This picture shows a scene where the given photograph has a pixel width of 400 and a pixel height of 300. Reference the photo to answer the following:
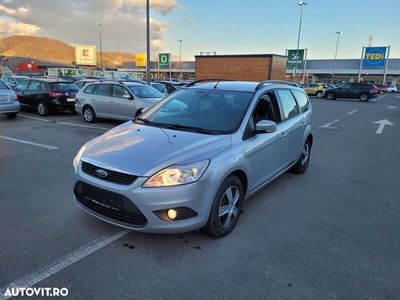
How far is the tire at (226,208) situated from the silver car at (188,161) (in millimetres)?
11

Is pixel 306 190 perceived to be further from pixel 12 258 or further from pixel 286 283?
pixel 12 258

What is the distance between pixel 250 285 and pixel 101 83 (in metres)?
10.4

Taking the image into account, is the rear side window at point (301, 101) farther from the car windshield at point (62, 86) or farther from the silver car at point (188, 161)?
the car windshield at point (62, 86)

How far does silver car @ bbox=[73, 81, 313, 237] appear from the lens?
3059 mm

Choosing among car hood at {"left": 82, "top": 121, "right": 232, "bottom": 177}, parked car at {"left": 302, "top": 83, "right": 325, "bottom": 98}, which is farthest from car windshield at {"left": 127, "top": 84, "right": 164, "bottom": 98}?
parked car at {"left": 302, "top": 83, "right": 325, "bottom": 98}

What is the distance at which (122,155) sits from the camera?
330 cm

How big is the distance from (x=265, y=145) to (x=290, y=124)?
3.53ft

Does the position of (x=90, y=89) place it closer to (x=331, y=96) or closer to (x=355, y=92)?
(x=331, y=96)

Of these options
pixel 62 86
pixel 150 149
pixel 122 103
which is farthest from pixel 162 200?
pixel 62 86

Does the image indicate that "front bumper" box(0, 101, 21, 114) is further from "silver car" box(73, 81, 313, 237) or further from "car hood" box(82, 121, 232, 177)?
"car hood" box(82, 121, 232, 177)

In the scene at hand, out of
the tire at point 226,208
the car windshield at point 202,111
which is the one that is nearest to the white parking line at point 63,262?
the tire at point 226,208

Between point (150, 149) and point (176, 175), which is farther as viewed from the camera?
point (150, 149)

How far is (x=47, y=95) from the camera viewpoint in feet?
42.1

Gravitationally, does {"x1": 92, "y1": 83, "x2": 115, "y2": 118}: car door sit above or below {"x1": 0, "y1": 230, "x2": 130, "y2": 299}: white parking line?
above
